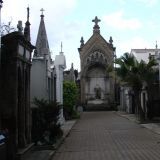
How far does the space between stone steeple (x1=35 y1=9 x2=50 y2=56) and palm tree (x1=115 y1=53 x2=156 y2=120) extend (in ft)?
27.5

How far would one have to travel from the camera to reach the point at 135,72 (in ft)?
123

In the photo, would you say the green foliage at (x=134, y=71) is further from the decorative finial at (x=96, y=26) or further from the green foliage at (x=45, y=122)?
the decorative finial at (x=96, y=26)

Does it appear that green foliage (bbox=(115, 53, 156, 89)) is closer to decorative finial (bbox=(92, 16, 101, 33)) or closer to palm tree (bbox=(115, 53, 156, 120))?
palm tree (bbox=(115, 53, 156, 120))

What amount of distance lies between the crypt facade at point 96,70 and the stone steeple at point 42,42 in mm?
37269

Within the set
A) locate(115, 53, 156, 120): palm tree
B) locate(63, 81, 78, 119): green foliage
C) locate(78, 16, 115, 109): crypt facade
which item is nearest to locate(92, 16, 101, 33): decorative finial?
locate(78, 16, 115, 109): crypt facade

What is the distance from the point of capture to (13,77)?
1375 centimetres

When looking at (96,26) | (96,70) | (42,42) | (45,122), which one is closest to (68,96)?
(42,42)

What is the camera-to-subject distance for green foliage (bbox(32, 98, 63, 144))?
17766 millimetres

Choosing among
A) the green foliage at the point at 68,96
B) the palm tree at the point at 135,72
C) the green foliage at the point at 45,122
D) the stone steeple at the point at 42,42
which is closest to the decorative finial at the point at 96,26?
the green foliage at the point at 68,96

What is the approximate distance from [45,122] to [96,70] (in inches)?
2101

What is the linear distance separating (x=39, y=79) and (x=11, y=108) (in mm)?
12868

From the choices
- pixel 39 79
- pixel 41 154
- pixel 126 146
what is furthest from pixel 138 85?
pixel 41 154

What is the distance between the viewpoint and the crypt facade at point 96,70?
69812mm

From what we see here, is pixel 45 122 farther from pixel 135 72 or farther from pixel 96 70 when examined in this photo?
pixel 96 70
